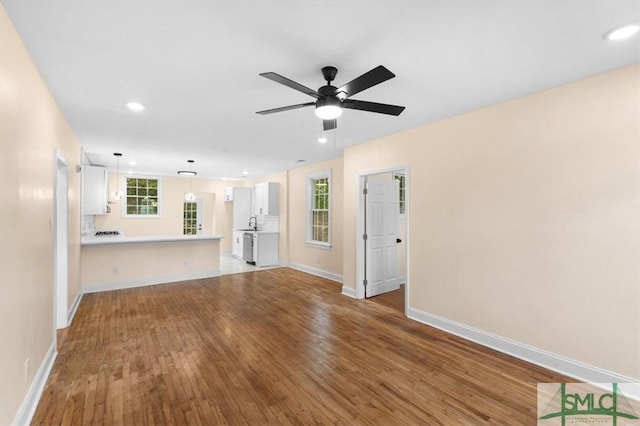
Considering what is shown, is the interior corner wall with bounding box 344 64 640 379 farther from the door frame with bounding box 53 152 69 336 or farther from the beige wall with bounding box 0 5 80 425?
the door frame with bounding box 53 152 69 336

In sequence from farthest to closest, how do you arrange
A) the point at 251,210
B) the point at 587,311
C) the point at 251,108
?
the point at 251,210 → the point at 251,108 → the point at 587,311

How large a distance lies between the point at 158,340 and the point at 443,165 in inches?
161

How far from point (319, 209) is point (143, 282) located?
4.06 metres

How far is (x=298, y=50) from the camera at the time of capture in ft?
6.95

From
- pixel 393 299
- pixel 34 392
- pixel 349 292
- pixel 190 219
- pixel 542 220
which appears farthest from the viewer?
pixel 190 219

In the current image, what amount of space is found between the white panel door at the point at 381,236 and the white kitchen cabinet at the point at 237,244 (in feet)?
15.9

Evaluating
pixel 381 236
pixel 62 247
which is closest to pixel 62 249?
pixel 62 247

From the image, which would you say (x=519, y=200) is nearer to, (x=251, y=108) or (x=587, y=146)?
(x=587, y=146)

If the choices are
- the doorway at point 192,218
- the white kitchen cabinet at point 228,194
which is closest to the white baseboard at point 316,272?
the white kitchen cabinet at point 228,194

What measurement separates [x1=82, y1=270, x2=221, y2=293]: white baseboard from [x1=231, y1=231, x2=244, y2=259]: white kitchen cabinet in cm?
213

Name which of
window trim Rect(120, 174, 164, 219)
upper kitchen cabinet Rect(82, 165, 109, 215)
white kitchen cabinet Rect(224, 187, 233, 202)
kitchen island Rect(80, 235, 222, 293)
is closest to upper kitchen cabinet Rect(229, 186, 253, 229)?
white kitchen cabinet Rect(224, 187, 233, 202)

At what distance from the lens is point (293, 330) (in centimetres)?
367

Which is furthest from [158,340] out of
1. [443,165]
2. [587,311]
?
[587,311]

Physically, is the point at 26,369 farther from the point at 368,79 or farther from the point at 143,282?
the point at 143,282
